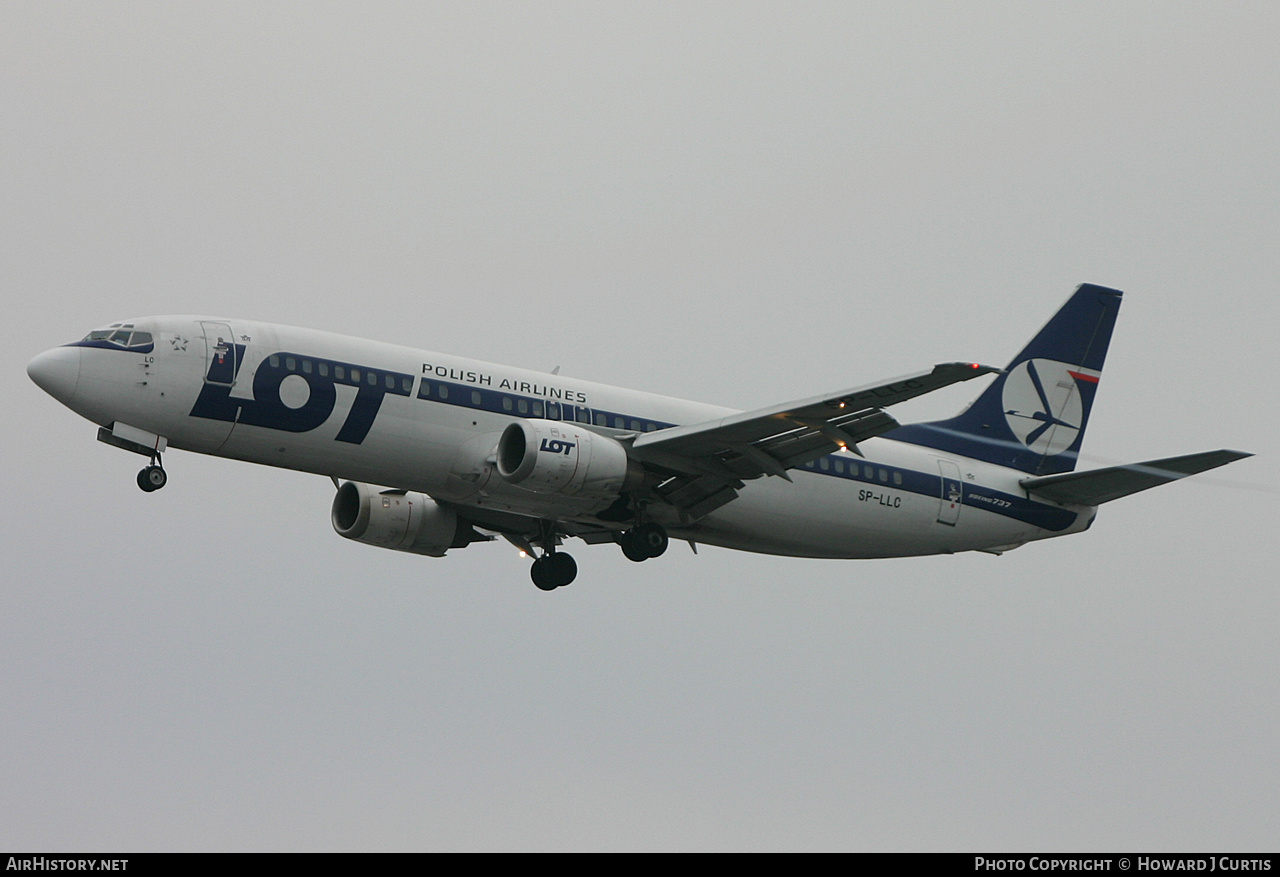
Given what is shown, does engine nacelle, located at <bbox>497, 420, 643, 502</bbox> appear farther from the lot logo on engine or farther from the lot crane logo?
the lot crane logo

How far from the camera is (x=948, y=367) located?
26.5 m

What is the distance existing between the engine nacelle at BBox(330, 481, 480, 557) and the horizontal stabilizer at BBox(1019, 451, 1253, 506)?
13.9 metres

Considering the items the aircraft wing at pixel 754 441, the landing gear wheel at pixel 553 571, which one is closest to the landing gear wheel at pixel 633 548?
the aircraft wing at pixel 754 441

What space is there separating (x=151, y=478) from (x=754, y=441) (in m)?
11.9

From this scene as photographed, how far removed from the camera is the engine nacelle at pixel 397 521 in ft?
119

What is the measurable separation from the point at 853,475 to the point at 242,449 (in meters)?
13.7

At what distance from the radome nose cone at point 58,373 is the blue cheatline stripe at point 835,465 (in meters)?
6.50

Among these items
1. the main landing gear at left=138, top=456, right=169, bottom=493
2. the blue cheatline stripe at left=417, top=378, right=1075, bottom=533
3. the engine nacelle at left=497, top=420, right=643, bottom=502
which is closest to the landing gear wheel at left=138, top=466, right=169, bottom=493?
the main landing gear at left=138, top=456, right=169, bottom=493

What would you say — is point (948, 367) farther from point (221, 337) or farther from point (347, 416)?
point (221, 337)

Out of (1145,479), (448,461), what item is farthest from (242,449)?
(1145,479)

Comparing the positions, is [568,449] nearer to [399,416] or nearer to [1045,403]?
[399,416]

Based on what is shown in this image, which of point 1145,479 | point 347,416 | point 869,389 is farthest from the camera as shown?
point 1145,479

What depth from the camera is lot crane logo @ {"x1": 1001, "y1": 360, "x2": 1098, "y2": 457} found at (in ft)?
129

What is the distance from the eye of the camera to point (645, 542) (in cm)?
3350
